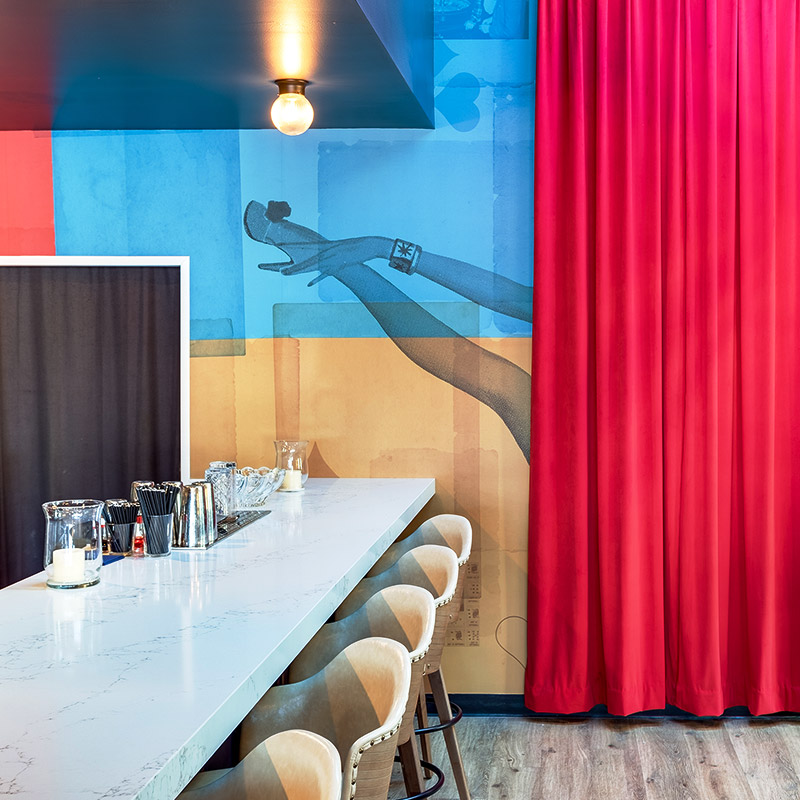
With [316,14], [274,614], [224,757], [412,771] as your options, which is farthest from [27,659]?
[316,14]

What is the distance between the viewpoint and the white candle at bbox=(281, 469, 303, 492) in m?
3.48

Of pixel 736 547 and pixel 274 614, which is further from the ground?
pixel 274 614

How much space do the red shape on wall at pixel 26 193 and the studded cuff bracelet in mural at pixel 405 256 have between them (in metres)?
1.44

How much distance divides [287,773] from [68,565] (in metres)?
0.87

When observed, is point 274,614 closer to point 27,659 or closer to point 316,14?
point 27,659

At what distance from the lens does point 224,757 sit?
8.04 ft

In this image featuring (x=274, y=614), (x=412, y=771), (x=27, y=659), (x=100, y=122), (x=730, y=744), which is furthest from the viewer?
(x=100, y=122)

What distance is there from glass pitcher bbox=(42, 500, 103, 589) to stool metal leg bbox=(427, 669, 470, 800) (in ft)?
3.88

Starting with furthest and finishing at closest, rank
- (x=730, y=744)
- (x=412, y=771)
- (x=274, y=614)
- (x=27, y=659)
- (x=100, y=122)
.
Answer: (x=100, y=122), (x=730, y=744), (x=412, y=771), (x=274, y=614), (x=27, y=659)

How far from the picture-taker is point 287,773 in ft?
4.75

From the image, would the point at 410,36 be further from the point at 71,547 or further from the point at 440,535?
the point at 71,547

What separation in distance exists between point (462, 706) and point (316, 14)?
270cm

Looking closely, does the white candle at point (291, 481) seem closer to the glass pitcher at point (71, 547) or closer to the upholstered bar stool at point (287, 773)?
the glass pitcher at point (71, 547)

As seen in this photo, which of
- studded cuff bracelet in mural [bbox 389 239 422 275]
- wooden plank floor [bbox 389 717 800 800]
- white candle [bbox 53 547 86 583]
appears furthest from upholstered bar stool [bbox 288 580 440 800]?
studded cuff bracelet in mural [bbox 389 239 422 275]
